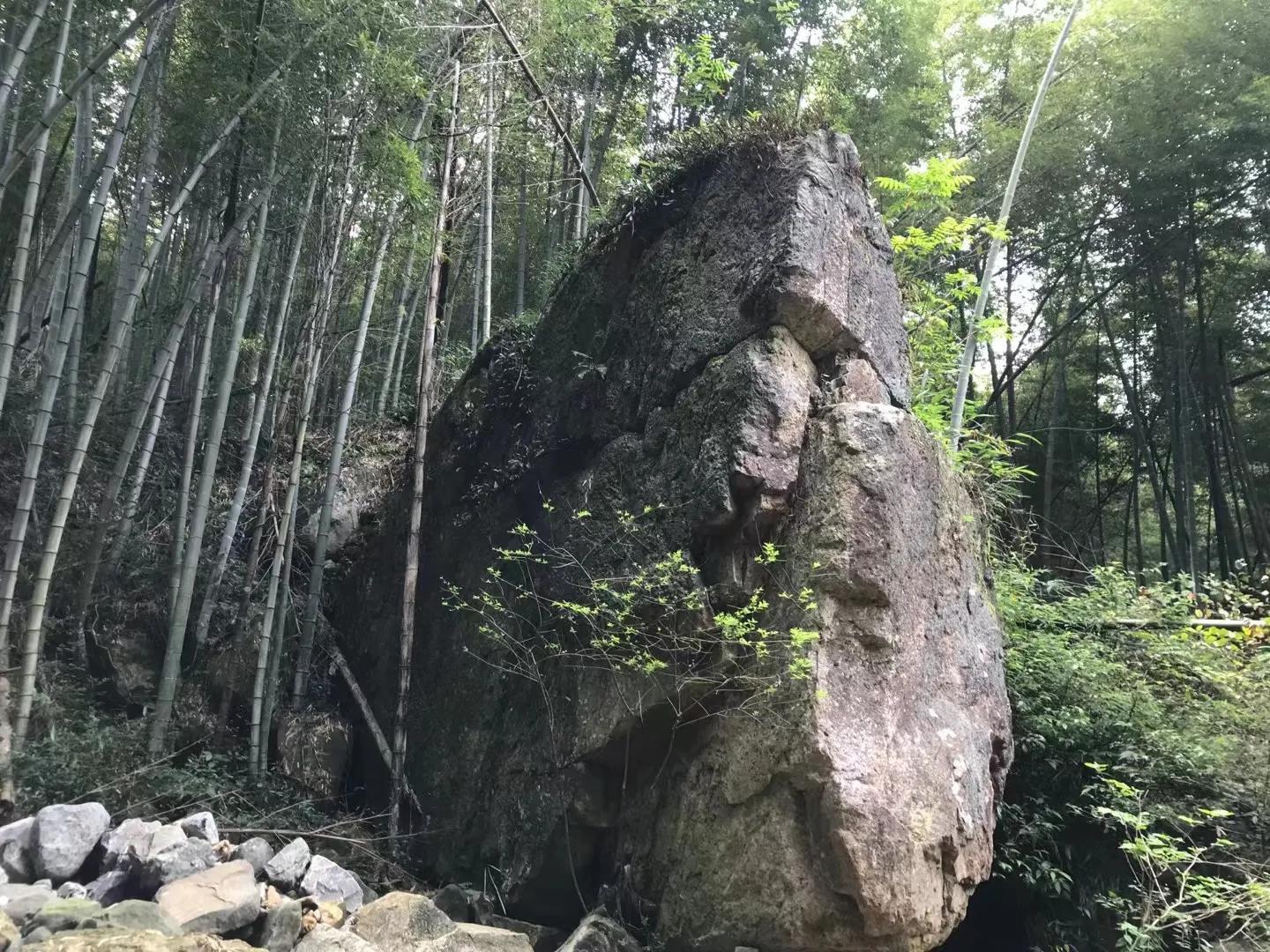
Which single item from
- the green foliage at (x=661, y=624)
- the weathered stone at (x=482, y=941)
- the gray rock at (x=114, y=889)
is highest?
the green foliage at (x=661, y=624)

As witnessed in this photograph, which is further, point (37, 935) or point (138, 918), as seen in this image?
point (138, 918)

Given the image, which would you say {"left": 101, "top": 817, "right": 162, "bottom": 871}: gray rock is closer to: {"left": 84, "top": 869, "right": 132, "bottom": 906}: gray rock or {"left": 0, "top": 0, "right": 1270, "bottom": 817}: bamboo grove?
{"left": 84, "top": 869, "right": 132, "bottom": 906}: gray rock

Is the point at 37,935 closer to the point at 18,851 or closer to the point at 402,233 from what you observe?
Answer: the point at 18,851

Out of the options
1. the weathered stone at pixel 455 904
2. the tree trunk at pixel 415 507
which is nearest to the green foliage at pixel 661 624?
the tree trunk at pixel 415 507

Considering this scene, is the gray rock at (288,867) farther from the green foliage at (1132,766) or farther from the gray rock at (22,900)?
the green foliage at (1132,766)

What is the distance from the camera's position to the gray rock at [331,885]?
10.5 ft

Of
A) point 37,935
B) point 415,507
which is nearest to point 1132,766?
point 415,507

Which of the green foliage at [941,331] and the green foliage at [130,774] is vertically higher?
the green foliage at [941,331]

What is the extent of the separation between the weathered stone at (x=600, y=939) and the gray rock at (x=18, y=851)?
2.08 metres

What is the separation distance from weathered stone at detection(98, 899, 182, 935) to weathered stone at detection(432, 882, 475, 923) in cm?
108

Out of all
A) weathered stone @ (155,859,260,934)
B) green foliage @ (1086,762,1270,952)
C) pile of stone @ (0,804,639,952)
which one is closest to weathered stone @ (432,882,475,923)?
pile of stone @ (0,804,639,952)

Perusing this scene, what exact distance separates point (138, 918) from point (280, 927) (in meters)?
0.47

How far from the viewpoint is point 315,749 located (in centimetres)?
434

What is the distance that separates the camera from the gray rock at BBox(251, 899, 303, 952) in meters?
2.79
